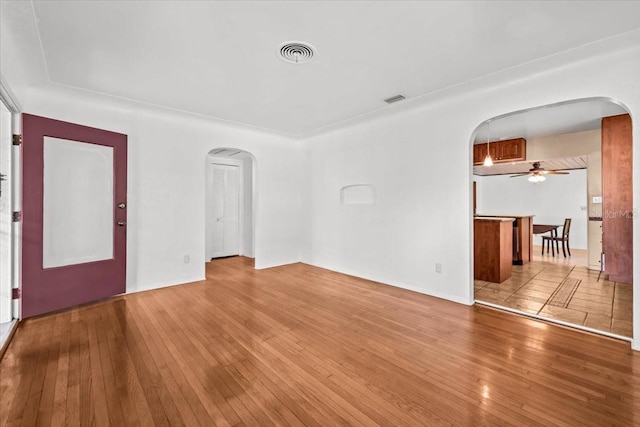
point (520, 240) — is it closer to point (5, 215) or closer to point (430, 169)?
point (430, 169)

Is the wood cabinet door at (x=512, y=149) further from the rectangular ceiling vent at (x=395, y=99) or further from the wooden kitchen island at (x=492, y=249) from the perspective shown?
the rectangular ceiling vent at (x=395, y=99)

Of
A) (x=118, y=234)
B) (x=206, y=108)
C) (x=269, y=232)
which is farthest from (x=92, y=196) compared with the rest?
(x=269, y=232)

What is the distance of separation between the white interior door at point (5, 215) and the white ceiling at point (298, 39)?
2.21 ft

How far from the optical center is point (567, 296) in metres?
3.70

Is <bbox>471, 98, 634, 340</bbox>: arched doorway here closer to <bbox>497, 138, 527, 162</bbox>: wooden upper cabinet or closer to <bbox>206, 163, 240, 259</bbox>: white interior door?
<bbox>497, 138, 527, 162</bbox>: wooden upper cabinet

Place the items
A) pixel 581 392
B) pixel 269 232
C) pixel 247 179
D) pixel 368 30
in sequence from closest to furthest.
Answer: pixel 581 392 → pixel 368 30 → pixel 269 232 → pixel 247 179

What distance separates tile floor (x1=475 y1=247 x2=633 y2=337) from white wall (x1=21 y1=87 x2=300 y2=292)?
4.28 m

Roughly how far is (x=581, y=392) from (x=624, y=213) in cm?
445

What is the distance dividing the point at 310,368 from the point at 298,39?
261 centimetres

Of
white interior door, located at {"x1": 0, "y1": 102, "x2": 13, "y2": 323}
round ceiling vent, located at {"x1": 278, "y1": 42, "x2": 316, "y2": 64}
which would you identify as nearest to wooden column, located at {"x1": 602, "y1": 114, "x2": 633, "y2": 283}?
round ceiling vent, located at {"x1": 278, "y1": 42, "x2": 316, "y2": 64}

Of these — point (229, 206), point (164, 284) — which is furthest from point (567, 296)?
point (229, 206)

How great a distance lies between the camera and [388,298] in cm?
372

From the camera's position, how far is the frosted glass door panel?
10.5 ft

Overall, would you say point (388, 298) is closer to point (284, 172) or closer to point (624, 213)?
point (284, 172)
